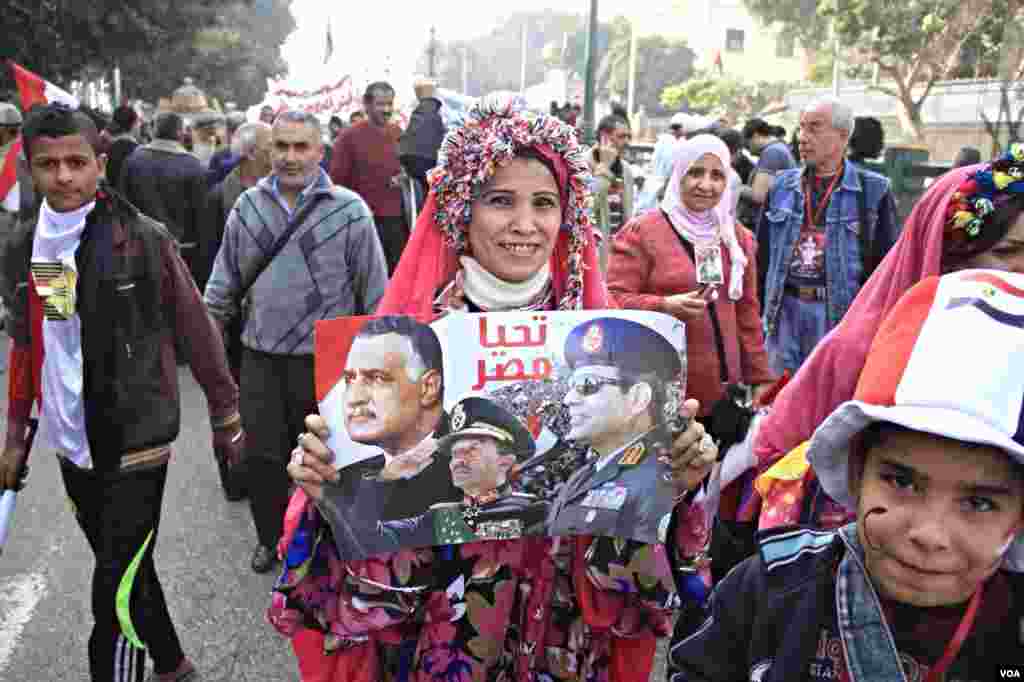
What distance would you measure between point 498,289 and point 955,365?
46.3 inches

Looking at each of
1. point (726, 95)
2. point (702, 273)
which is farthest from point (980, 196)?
point (726, 95)

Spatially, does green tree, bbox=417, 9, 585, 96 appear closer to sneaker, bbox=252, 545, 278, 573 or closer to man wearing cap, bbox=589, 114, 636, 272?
man wearing cap, bbox=589, 114, 636, 272

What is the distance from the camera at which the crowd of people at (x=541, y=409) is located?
4.50ft

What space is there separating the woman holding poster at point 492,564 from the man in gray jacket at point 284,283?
217 centimetres

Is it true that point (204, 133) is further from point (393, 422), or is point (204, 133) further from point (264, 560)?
point (393, 422)

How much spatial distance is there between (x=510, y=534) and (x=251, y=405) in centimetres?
285

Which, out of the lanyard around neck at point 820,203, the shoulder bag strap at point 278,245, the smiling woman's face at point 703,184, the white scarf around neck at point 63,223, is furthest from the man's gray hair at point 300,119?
the lanyard around neck at point 820,203

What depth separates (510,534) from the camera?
198 cm

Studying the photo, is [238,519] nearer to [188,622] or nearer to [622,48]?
[188,622]

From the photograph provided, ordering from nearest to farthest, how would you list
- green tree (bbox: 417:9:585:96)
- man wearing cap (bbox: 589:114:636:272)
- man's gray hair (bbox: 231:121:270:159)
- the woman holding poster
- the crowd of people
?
1. the crowd of people
2. the woman holding poster
3. man's gray hair (bbox: 231:121:270:159)
4. man wearing cap (bbox: 589:114:636:272)
5. green tree (bbox: 417:9:585:96)

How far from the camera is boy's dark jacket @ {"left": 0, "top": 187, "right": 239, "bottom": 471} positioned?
10.3 feet

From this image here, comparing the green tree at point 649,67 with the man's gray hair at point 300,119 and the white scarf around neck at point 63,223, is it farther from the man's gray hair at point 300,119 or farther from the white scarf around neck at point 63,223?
the white scarf around neck at point 63,223

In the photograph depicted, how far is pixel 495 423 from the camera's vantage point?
1944 mm

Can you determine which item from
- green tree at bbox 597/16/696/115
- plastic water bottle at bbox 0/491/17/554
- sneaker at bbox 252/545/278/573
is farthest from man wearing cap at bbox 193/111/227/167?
green tree at bbox 597/16/696/115
